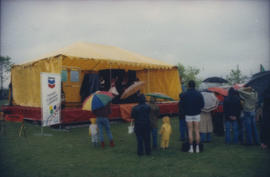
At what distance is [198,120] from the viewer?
5062 mm

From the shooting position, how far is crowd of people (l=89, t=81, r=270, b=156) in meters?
5.00

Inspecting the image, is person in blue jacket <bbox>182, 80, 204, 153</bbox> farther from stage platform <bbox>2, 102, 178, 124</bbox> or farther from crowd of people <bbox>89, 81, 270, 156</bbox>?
stage platform <bbox>2, 102, 178, 124</bbox>

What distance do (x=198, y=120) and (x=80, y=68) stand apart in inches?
388

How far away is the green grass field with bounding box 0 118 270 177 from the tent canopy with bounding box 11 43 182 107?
3.90 metres

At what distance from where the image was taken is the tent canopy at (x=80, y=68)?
1002 centimetres

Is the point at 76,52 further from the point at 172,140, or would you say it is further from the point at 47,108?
the point at 172,140

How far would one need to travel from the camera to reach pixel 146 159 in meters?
4.70

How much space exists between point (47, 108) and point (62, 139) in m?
1.32

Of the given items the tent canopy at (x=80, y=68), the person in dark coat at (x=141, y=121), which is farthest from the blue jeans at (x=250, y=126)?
the tent canopy at (x=80, y=68)

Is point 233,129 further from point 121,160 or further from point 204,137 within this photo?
point 121,160

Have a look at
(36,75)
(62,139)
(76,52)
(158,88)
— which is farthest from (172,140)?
(158,88)

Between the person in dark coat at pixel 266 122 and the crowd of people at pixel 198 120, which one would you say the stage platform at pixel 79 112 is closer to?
the crowd of people at pixel 198 120

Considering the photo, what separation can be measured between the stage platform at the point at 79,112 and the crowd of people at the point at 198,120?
3.26m

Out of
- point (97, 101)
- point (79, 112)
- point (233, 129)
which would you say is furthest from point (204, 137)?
point (79, 112)
